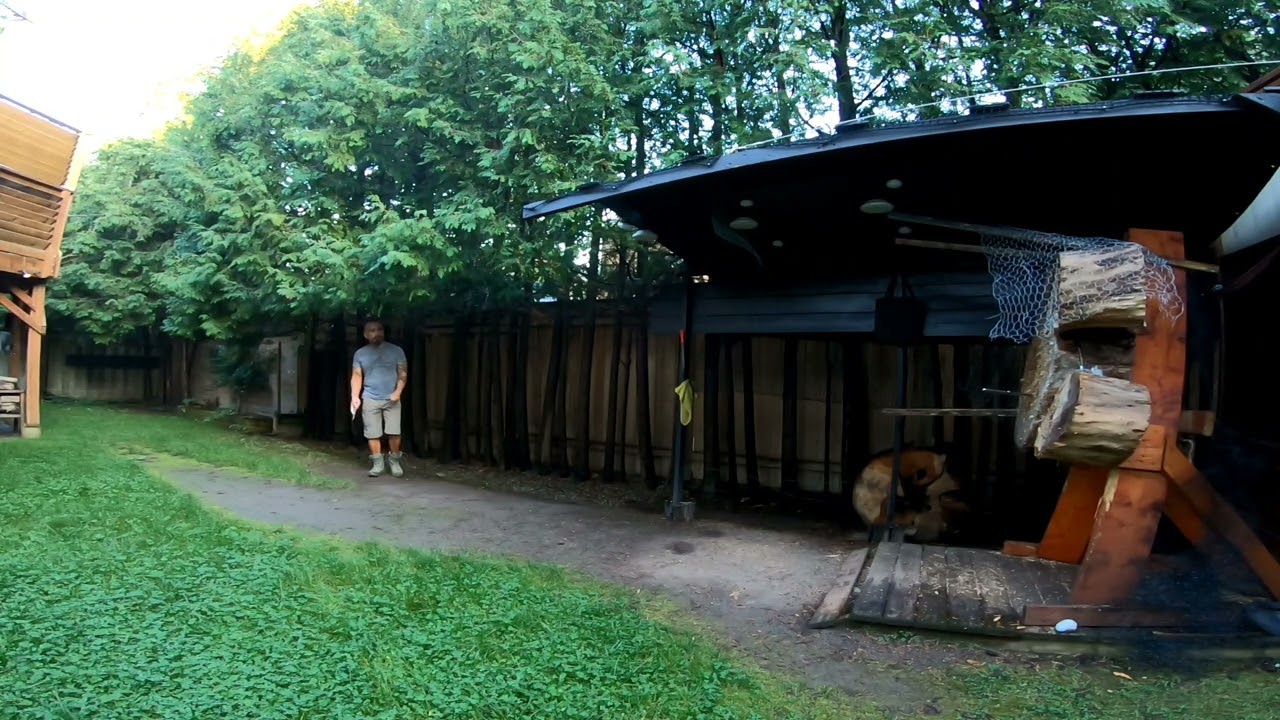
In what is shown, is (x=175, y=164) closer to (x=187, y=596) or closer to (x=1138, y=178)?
(x=187, y=596)

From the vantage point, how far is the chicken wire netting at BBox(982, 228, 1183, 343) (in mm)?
4023

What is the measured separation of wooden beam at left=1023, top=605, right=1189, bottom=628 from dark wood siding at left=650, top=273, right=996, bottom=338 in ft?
6.86

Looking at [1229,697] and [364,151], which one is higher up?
[364,151]

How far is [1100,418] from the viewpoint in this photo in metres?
3.88

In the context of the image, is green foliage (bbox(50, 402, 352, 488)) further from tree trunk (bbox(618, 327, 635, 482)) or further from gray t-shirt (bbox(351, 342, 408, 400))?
tree trunk (bbox(618, 327, 635, 482))

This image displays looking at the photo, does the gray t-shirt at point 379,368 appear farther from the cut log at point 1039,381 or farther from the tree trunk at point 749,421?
the cut log at point 1039,381

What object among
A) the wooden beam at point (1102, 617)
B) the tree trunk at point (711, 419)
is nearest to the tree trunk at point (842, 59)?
the tree trunk at point (711, 419)

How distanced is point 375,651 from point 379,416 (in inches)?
220

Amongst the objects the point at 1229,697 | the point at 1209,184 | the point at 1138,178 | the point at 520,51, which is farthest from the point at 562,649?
the point at 520,51

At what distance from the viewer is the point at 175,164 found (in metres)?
10.7

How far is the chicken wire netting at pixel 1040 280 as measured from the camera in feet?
13.2

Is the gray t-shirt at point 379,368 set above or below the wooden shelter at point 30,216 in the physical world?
below

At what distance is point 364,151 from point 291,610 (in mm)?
5649

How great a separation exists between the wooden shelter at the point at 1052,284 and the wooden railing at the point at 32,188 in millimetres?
7837
